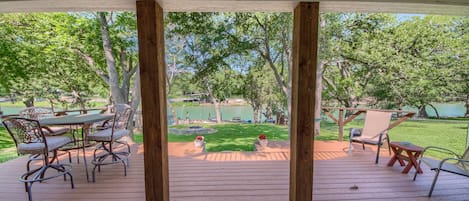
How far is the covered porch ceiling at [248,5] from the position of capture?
1765 mm

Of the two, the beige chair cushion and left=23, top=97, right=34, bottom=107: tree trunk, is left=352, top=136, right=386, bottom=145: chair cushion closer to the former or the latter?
the beige chair cushion

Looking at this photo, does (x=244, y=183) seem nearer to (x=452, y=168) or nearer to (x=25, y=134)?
(x=452, y=168)

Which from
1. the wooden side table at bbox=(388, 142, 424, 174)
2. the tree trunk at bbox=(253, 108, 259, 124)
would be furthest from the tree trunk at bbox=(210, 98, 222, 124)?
the wooden side table at bbox=(388, 142, 424, 174)

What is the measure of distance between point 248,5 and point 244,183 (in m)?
2.00

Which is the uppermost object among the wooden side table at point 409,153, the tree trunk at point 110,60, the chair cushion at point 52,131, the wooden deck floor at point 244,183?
the tree trunk at point 110,60

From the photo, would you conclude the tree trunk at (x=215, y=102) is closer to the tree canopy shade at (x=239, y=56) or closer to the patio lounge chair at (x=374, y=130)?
the tree canopy shade at (x=239, y=56)

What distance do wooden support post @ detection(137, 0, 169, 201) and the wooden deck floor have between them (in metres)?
0.69

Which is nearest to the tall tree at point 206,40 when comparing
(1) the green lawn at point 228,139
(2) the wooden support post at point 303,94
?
(1) the green lawn at point 228,139

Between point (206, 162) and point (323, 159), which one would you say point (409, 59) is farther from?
point (206, 162)

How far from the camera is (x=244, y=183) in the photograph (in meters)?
2.67

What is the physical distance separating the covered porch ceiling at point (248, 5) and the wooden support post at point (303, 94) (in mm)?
169

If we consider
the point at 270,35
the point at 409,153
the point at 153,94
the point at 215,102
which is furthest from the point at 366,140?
the point at 215,102

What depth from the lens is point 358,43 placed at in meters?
7.94

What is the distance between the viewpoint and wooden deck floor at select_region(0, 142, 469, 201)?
2.39 meters
